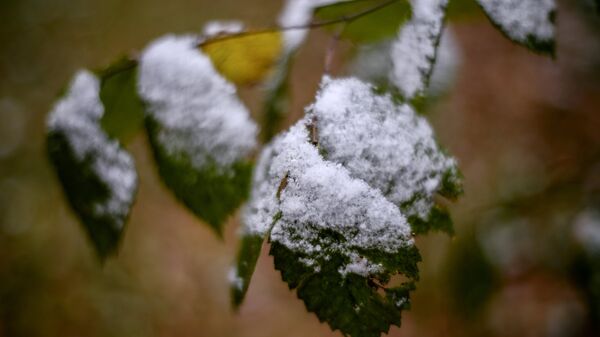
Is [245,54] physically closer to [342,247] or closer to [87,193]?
[87,193]

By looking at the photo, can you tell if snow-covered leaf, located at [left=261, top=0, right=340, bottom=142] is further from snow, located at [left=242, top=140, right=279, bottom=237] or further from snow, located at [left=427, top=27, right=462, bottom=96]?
snow, located at [left=427, top=27, right=462, bottom=96]

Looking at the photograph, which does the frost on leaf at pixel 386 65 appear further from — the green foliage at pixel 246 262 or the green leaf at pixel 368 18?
the green foliage at pixel 246 262

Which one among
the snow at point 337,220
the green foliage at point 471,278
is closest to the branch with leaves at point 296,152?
the snow at point 337,220

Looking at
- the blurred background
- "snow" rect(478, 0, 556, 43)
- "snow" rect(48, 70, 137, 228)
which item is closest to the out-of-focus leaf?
"snow" rect(478, 0, 556, 43)

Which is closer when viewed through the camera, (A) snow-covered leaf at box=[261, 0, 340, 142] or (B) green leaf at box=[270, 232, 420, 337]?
(B) green leaf at box=[270, 232, 420, 337]

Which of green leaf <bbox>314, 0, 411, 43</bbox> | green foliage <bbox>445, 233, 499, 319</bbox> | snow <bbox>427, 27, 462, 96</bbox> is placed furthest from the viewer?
green foliage <bbox>445, 233, 499, 319</bbox>
